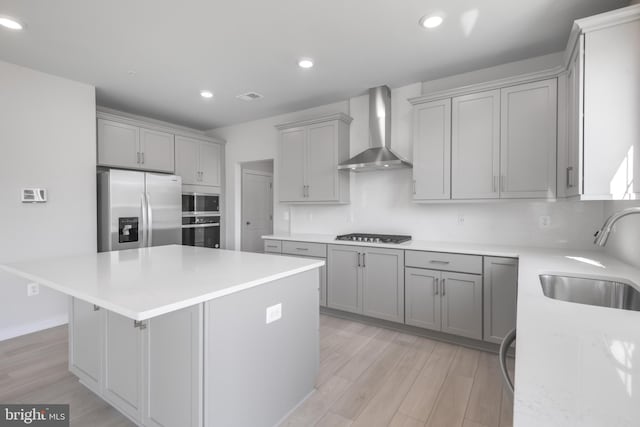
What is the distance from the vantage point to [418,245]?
9.78ft

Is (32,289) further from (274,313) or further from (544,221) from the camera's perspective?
(544,221)

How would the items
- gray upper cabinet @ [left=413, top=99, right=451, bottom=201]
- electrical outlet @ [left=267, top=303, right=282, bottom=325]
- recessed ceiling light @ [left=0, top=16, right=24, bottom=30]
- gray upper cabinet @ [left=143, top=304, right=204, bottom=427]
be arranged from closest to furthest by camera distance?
gray upper cabinet @ [left=143, top=304, right=204, bottom=427]
electrical outlet @ [left=267, top=303, right=282, bottom=325]
recessed ceiling light @ [left=0, top=16, right=24, bottom=30]
gray upper cabinet @ [left=413, top=99, right=451, bottom=201]

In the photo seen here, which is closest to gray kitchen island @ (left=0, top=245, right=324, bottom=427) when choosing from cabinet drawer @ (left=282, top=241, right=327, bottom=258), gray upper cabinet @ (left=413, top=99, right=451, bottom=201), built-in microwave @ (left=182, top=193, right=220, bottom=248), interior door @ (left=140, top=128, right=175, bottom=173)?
cabinet drawer @ (left=282, top=241, right=327, bottom=258)

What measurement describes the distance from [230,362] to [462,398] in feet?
5.04

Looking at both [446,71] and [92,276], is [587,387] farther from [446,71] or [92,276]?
[446,71]

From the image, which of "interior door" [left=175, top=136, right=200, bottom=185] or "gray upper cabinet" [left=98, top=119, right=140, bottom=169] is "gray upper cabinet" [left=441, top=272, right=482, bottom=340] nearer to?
"interior door" [left=175, top=136, right=200, bottom=185]

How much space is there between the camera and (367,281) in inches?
125

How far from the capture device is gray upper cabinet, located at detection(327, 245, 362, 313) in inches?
128

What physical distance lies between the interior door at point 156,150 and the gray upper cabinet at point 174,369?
3.24m

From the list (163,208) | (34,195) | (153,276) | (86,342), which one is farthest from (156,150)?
(153,276)

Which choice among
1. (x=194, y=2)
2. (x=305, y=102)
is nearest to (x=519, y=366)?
(x=194, y=2)

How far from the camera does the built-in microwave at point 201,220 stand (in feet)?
14.9

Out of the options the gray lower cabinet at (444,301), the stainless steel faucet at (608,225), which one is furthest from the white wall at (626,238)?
the gray lower cabinet at (444,301)

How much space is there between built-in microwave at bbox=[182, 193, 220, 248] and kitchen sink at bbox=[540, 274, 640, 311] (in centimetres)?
428
